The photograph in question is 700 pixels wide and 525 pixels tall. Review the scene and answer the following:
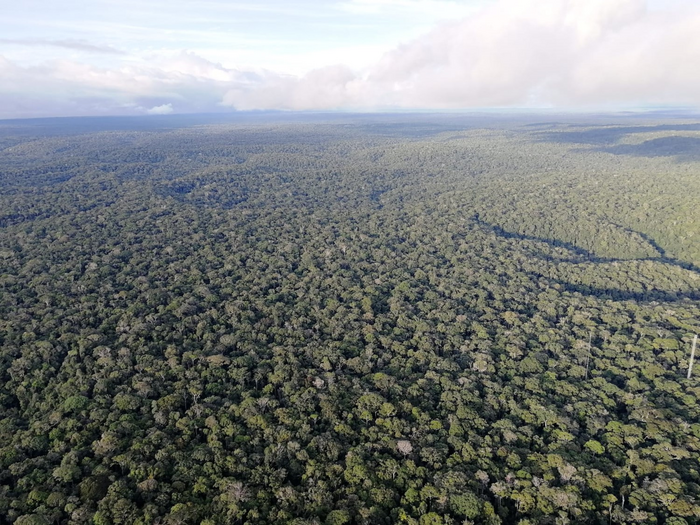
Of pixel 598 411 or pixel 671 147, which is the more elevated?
pixel 671 147

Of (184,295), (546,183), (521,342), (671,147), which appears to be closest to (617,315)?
(521,342)

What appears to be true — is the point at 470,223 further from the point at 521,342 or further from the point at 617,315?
the point at 521,342

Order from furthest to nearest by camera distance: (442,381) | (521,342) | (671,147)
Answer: (671,147) < (521,342) < (442,381)

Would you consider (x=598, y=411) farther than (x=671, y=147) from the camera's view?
No

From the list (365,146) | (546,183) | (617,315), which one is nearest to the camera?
(617,315)

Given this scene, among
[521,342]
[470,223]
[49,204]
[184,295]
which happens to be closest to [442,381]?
[521,342]

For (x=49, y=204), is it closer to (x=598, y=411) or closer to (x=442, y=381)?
(x=442, y=381)
